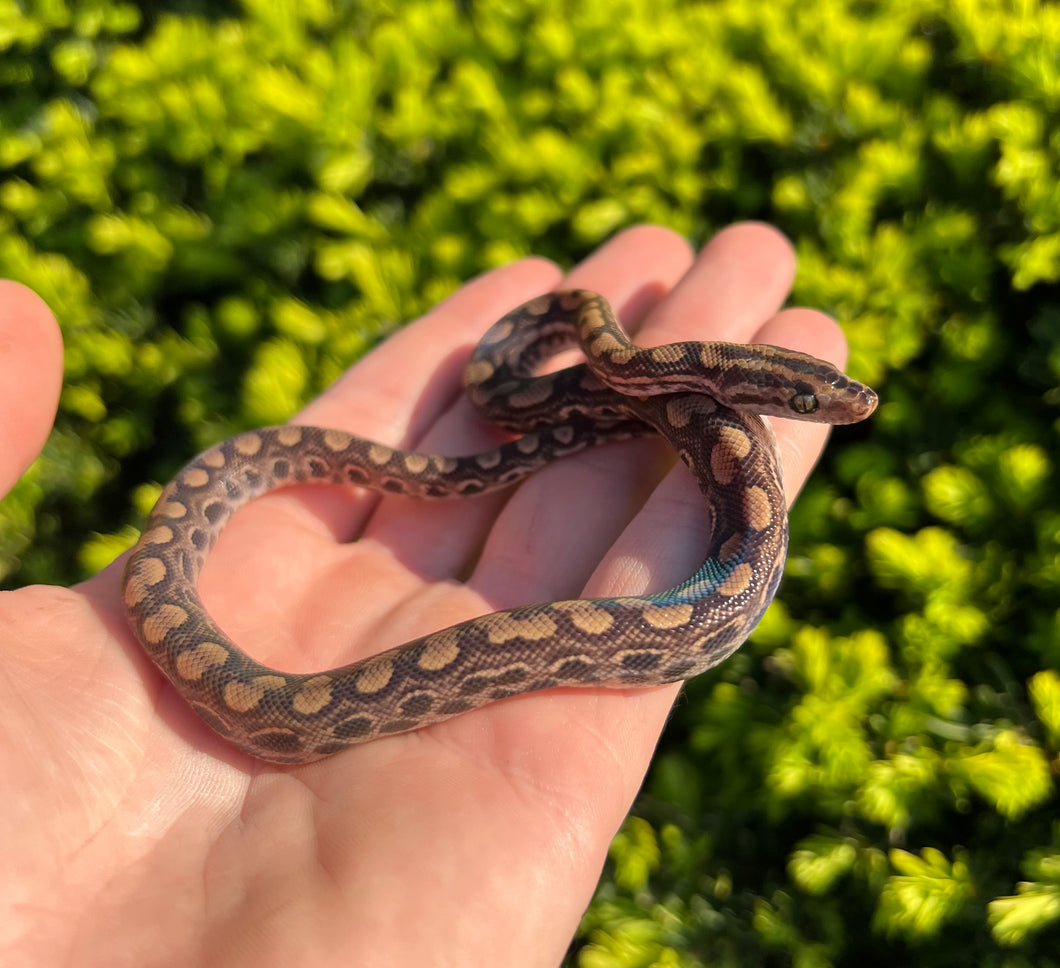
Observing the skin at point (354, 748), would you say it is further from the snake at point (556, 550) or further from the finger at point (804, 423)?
the snake at point (556, 550)

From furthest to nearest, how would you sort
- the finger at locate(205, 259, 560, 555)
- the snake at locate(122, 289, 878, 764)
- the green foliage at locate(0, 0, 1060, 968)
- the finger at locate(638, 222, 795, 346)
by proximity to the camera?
the finger at locate(205, 259, 560, 555) < the finger at locate(638, 222, 795, 346) < the green foliage at locate(0, 0, 1060, 968) < the snake at locate(122, 289, 878, 764)

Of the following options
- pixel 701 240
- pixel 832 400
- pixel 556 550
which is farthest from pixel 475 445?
pixel 832 400

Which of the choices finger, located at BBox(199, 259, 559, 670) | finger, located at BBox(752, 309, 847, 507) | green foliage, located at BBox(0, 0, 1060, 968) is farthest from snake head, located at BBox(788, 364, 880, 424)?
finger, located at BBox(199, 259, 559, 670)

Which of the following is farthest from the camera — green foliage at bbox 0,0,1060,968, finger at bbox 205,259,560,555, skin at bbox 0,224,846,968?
finger at bbox 205,259,560,555

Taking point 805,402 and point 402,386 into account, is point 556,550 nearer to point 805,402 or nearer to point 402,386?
point 805,402

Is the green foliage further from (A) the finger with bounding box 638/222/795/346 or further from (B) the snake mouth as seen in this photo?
(B) the snake mouth

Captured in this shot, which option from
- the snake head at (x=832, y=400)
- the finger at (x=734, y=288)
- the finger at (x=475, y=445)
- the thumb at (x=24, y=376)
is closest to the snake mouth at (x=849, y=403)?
the snake head at (x=832, y=400)
